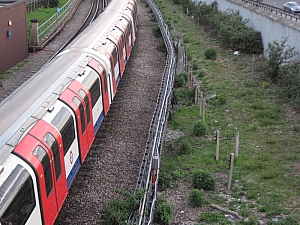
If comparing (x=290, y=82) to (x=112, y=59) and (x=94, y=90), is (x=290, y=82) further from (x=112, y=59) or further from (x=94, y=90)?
(x=94, y=90)

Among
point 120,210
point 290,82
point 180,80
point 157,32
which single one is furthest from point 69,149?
point 157,32

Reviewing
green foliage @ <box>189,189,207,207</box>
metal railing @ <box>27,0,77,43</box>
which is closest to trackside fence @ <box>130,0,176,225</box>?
green foliage @ <box>189,189,207,207</box>

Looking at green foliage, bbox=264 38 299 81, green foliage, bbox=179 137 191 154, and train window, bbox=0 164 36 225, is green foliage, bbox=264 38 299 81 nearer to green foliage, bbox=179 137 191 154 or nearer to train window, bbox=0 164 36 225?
green foliage, bbox=179 137 191 154

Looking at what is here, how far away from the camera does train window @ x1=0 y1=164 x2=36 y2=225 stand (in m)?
7.00

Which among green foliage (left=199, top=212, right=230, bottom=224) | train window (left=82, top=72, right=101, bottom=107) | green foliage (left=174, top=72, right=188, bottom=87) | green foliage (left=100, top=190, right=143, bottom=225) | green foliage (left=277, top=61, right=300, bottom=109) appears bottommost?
green foliage (left=174, top=72, right=188, bottom=87)

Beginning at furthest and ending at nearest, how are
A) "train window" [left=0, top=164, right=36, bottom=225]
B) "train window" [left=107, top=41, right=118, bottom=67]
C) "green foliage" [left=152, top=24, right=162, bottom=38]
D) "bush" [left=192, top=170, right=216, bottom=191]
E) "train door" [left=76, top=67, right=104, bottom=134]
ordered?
"green foliage" [left=152, top=24, right=162, bottom=38], "train window" [left=107, top=41, right=118, bottom=67], "train door" [left=76, top=67, right=104, bottom=134], "bush" [left=192, top=170, right=216, bottom=191], "train window" [left=0, top=164, right=36, bottom=225]

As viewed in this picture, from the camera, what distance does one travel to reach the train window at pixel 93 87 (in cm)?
1312

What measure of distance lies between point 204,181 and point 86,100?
3630 millimetres

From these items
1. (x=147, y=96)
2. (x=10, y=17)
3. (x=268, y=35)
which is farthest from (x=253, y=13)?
(x=10, y=17)

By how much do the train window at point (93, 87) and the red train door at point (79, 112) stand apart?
1096 millimetres

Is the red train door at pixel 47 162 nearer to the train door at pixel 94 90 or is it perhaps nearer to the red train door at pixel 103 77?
the train door at pixel 94 90

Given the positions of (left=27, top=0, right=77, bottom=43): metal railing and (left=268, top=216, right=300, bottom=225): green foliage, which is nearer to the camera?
(left=268, top=216, right=300, bottom=225): green foliage

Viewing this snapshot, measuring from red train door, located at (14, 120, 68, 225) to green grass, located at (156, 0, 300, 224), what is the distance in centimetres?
332

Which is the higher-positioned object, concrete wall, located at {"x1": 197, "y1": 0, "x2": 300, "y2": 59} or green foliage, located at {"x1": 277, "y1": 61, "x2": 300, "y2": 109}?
concrete wall, located at {"x1": 197, "y1": 0, "x2": 300, "y2": 59}
